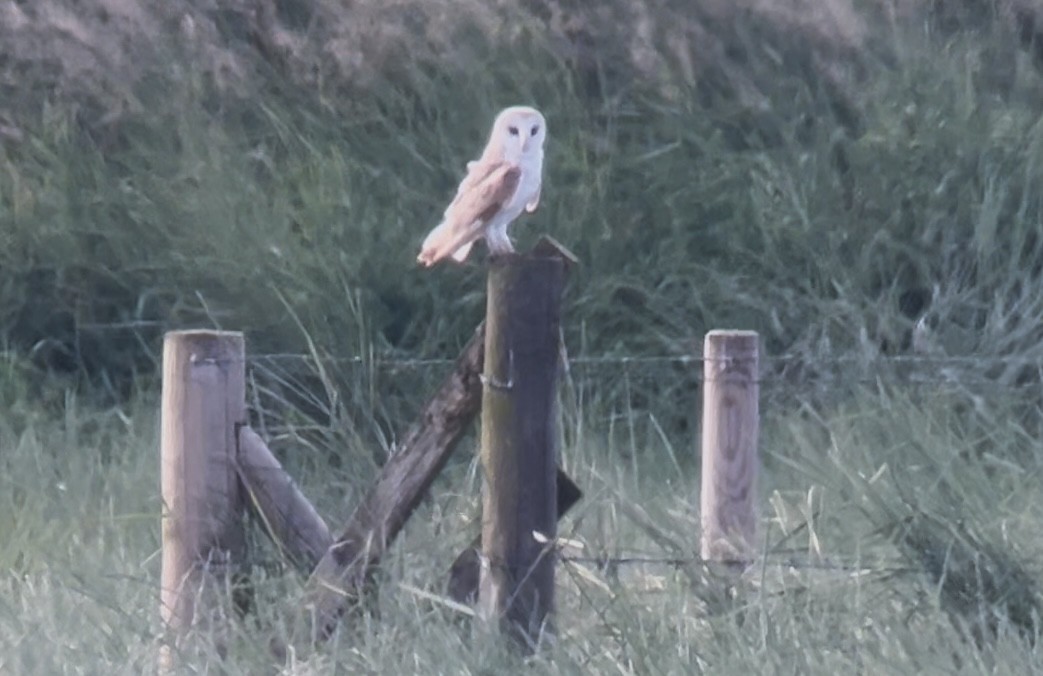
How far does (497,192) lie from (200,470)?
93 centimetres

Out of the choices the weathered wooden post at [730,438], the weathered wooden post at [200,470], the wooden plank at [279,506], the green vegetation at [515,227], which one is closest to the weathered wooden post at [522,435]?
the wooden plank at [279,506]

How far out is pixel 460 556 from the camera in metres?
3.87

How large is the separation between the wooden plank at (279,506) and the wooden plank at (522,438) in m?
0.37

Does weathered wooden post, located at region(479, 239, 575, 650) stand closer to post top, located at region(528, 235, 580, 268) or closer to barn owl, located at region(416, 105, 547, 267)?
post top, located at region(528, 235, 580, 268)

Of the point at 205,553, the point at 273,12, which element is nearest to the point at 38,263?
the point at 273,12

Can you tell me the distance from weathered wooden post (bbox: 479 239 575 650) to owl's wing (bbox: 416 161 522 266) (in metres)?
0.58

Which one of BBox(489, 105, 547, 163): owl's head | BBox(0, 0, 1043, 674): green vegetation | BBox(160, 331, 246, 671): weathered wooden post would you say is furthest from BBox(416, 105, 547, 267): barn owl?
BBox(0, 0, 1043, 674): green vegetation

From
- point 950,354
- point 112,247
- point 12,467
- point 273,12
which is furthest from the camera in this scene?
point 273,12

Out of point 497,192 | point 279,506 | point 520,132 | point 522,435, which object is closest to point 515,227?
point 520,132

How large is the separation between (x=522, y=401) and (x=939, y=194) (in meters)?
4.23

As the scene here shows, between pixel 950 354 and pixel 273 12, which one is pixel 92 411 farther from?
pixel 950 354

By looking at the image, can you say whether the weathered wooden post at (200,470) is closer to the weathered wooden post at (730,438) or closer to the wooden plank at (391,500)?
the wooden plank at (391,500)

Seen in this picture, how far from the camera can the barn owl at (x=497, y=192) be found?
4355 millimetres

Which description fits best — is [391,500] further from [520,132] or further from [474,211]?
[520,132]
